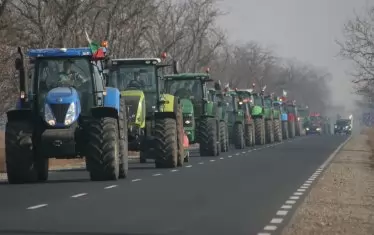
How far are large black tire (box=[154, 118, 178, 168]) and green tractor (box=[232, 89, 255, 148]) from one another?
21999 millimetres

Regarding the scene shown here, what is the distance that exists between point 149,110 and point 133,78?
3.55ft

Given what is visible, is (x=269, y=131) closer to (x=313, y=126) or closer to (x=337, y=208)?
(x=337, y=208)

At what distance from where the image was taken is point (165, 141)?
100 feet

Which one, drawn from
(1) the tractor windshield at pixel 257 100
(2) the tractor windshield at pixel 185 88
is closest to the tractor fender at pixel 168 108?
(2) the tractor windshield at pixel 185 88

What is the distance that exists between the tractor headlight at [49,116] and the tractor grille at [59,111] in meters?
0.07

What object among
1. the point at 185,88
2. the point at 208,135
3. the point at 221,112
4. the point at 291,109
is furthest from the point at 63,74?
the point at 291,109

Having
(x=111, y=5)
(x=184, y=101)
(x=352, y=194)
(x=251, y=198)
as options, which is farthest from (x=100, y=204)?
(x=111, y=5)

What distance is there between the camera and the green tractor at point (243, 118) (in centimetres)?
5294

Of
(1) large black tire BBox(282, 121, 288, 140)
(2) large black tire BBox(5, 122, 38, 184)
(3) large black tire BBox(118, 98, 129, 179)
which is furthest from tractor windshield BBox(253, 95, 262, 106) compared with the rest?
(2) large black tire BBox(5, 122, 38, 184)

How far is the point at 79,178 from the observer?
26188 mm

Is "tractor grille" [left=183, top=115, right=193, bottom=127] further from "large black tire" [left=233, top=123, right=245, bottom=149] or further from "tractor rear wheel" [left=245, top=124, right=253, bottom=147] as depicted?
"tractor rear wheel" [left=245, top=124, right=253, bottom=147]

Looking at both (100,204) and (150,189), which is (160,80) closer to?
(150,189)

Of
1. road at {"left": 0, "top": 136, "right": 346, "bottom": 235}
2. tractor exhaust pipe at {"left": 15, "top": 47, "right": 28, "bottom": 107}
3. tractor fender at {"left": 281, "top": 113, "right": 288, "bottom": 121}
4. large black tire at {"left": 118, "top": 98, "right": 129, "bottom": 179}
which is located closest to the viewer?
road at {"left": 0, "top": 136, "right": 346, "bottom": 235}

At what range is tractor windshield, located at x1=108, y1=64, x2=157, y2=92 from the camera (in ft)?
102
